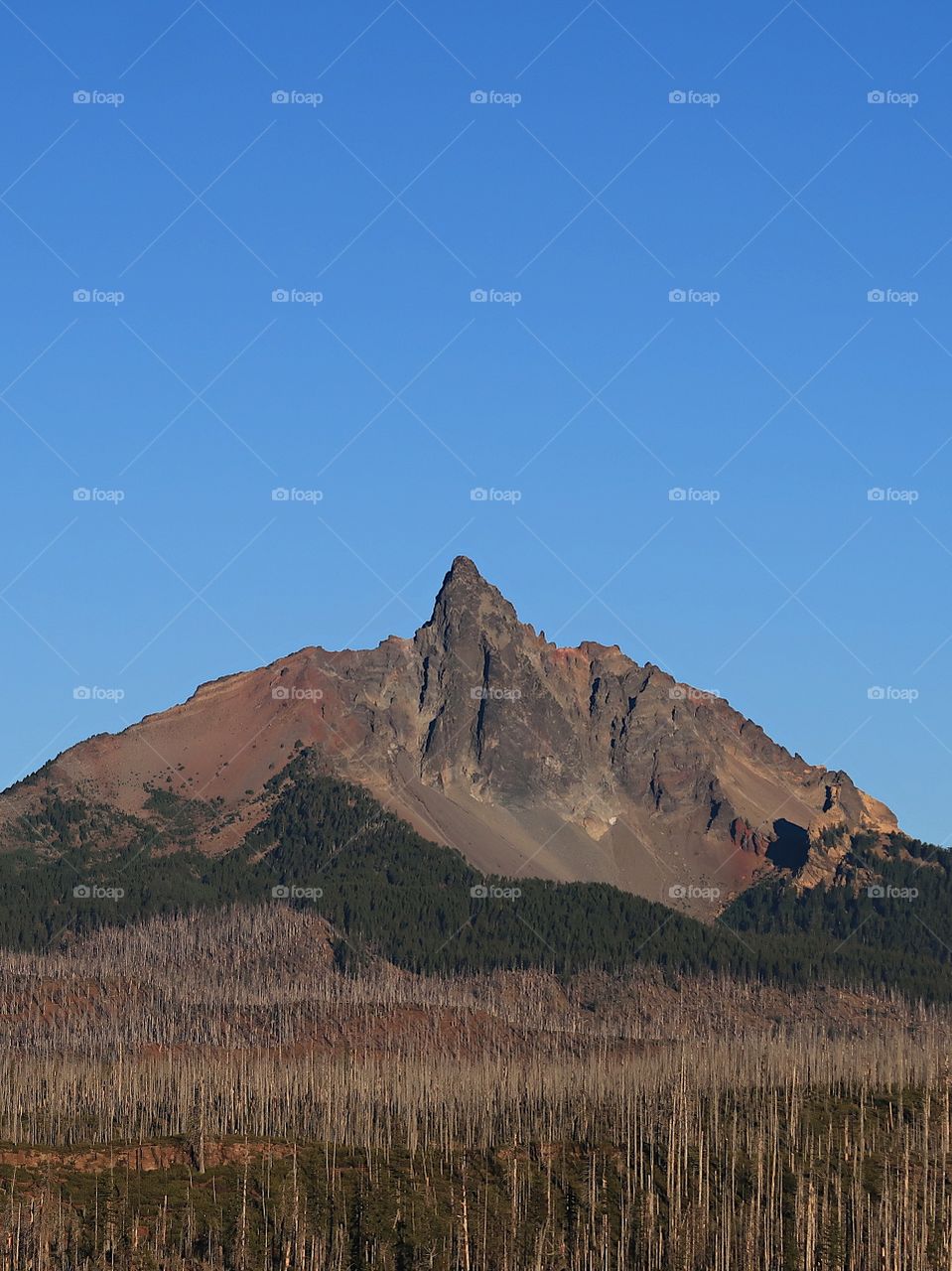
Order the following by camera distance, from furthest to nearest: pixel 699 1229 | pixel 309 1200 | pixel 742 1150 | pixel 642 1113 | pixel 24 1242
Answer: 1. pixel 642 1113
2. pixel 742 1150
3. pixel 309 1200
4. pixel 699 1229
5. pixel 24 1242

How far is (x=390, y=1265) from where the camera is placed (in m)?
137

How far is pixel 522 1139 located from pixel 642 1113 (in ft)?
52.8

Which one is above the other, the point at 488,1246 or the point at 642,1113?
the point at 642,1113

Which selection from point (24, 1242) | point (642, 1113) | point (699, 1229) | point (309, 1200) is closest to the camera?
point (24, 1242)

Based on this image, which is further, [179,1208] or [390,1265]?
[179,1208]

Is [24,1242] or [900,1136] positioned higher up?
[900,1136]

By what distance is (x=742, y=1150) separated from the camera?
174875 mm

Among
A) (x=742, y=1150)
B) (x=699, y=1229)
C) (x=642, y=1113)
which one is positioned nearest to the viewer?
(x=699, y=1229)

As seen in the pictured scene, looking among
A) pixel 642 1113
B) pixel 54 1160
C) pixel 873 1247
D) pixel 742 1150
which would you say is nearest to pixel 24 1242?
pixel 54 1160

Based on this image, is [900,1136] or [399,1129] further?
[399,1129]

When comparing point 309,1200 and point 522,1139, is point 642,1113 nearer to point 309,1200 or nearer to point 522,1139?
point 522,1139

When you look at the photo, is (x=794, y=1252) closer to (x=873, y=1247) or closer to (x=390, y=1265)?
(x=873, y=1247)

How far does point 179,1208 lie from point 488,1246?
66.0 ft

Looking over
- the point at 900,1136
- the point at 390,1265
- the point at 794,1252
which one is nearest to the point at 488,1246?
the point at 390,1265
